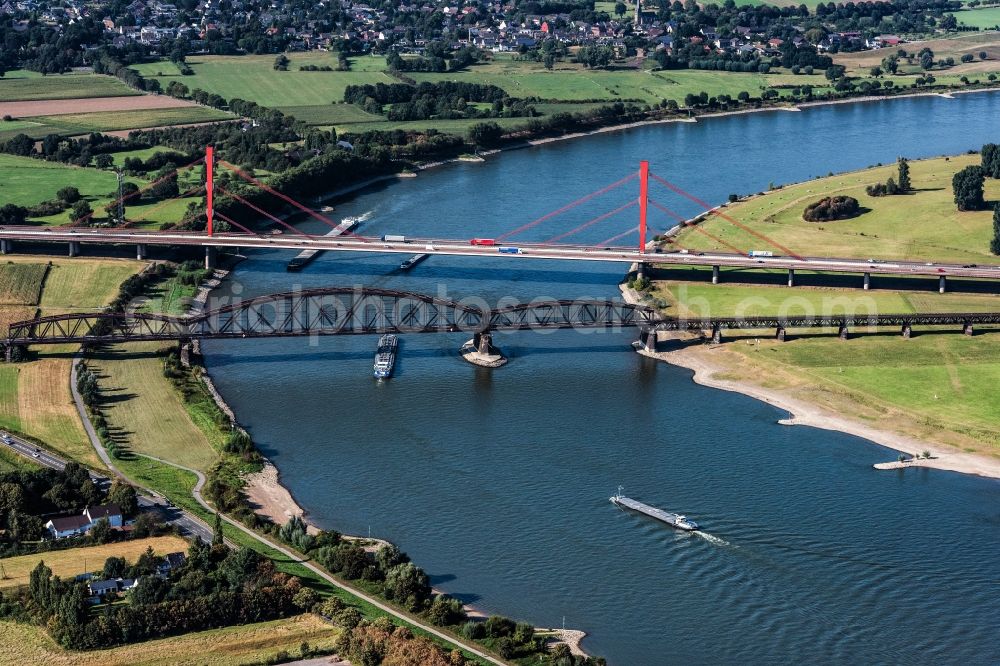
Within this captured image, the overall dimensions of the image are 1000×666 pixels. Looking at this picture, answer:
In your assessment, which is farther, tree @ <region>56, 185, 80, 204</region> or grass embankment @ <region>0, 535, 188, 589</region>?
tree @ <region>56, 185, 80, 204</region>

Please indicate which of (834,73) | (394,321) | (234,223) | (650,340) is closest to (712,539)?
(650,340)

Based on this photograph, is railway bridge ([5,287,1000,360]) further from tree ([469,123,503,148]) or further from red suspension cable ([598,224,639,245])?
tree ([469,123,503,148])

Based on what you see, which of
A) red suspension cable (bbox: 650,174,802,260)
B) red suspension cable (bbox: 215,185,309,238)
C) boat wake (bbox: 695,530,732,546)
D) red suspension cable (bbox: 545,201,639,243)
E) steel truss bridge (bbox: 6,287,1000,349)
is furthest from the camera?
red suspension cable (bbox: 215,185,309,238)

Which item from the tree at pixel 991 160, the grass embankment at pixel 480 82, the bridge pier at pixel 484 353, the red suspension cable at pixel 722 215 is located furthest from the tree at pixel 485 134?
the bridge pier at pixel 484 353

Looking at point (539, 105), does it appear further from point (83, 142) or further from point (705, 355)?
point (705, 355)

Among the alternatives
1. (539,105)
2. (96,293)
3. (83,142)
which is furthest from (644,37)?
(96,293)

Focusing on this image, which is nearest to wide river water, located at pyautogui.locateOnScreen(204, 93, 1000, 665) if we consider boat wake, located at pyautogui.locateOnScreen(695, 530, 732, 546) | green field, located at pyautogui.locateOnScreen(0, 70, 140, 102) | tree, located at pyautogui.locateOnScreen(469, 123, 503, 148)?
boat wake, located at pyautogui.locateOnScreen(695, 530, 732, 546)
